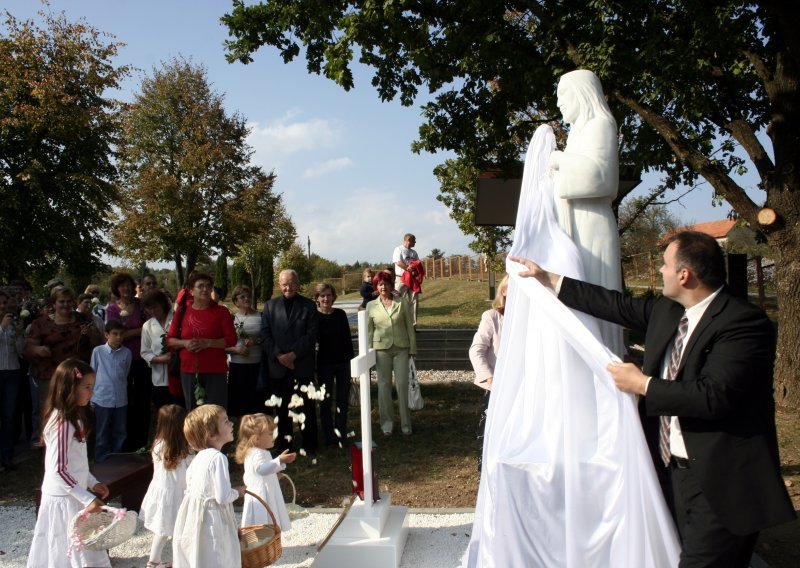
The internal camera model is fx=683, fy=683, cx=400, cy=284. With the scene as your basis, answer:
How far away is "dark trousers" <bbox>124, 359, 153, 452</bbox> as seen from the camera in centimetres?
778

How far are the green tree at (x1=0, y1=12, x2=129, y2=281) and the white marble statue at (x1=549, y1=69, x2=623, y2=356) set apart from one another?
17144mm

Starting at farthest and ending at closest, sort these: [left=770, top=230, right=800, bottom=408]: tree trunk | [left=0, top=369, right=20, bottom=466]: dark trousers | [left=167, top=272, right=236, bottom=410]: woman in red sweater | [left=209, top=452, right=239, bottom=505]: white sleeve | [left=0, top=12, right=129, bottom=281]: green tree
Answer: [left=0, top=12, right=129, bottom=281]: green tree → [left=770, top=230, right=800, bottom=408]: tree trunk → [left=0, top=369, right=20, bottom=466]: dark trousers → [left=167, top=272, right=236, bottom=410]: woman in red sweater → [left=209, top=452, right=239, bottom=505]: white sleeve

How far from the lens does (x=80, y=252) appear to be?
19.5 meters

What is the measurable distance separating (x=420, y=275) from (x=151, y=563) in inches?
453

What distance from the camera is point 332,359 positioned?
793 centimetres

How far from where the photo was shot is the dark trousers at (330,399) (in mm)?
7910

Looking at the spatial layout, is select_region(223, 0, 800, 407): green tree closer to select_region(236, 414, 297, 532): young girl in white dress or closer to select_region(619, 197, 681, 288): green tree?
select_region(236, 414, 297, 532): young girl in white dress

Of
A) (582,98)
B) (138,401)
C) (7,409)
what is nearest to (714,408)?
(582,98)

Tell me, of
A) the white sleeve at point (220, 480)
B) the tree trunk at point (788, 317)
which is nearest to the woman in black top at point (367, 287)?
the tree trunk at point (788, 317)

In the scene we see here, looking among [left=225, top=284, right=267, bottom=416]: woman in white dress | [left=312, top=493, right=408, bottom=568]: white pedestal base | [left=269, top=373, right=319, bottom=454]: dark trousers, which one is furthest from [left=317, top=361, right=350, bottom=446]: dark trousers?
[left=312, top=493, right=408, bottom=568]: white pedestal base

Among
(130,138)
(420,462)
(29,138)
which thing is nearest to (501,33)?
(420,462)

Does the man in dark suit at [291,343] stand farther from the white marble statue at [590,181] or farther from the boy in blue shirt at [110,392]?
the white marble statue at [590,181]

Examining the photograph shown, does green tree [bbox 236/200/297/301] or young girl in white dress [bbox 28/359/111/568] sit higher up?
green tree [bbox 236/200/297/301]

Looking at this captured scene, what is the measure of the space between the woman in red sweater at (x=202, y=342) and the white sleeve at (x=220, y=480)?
3104mm
